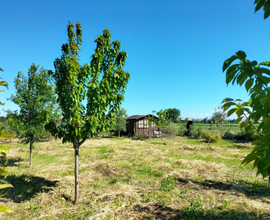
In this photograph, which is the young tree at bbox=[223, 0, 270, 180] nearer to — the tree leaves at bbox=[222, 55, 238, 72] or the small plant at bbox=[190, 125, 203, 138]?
the tree leaves at bbox=[222, 55, 238, 72]

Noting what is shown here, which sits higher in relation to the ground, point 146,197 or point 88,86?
point 88,86

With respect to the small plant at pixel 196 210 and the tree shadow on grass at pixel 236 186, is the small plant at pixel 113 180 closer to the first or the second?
the tree shadow on grass at pixel 236 186

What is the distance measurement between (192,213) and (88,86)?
4.03m

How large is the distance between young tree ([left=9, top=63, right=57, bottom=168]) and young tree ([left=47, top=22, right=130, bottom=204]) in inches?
188

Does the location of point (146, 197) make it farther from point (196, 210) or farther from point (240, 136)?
point (240, 136)

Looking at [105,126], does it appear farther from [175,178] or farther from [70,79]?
[175,178]

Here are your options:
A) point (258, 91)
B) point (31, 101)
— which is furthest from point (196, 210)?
point (31, 101)

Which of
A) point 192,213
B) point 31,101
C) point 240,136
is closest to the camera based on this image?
point 192,213

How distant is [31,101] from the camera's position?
8305 mm

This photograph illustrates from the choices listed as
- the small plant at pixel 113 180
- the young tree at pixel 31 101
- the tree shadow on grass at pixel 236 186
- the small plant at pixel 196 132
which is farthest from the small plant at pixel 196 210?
the small plant at pixel 196 132

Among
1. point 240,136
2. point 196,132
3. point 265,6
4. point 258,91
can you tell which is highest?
point 265,6

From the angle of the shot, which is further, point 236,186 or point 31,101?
point 31,101

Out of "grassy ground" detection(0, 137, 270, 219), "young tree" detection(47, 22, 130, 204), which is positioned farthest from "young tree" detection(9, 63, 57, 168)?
"young tree" detection(47, 22, 130, 204)

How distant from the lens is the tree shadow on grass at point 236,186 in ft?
16.8
